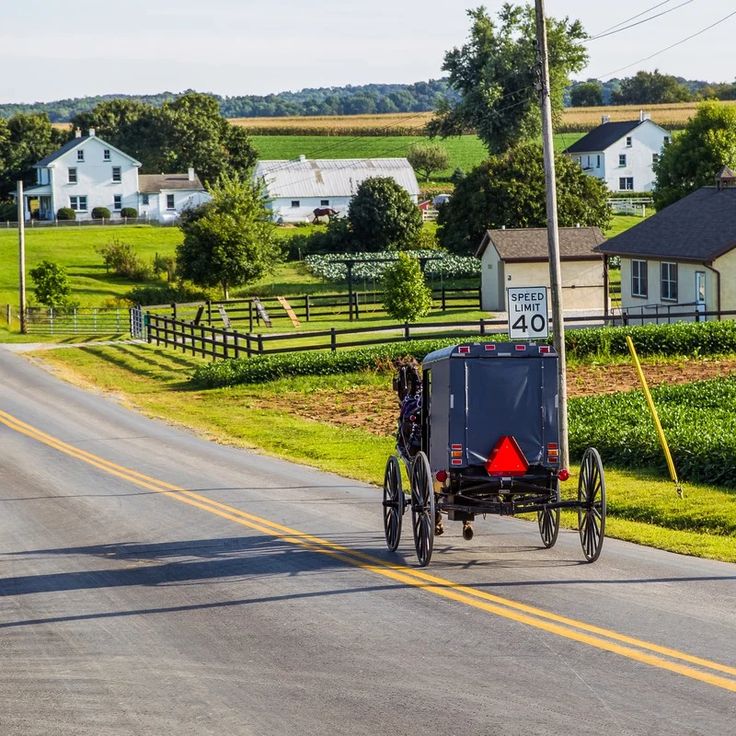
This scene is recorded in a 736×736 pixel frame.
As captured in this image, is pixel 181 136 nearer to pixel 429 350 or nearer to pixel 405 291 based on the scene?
pixel 405 291

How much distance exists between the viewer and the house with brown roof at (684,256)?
48.5 m

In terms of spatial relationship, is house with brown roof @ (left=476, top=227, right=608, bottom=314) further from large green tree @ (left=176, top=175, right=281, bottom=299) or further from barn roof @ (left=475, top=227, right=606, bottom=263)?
large green tree @ (left=176, top=175, right=281, bottom=299)

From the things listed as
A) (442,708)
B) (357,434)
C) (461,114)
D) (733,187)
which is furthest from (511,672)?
(461,114)

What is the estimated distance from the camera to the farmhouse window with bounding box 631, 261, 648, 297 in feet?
177

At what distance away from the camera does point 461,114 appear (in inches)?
4023

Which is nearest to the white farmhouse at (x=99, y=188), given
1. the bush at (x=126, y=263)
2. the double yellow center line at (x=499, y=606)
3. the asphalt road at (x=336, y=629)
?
the bush at (x=126, y=263)

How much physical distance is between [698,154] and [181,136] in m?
61.9

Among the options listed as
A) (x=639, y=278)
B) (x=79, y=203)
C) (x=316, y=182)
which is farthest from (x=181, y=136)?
(x=639, y=278)

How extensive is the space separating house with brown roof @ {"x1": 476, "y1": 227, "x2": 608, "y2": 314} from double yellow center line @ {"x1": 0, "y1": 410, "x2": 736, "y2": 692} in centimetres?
4415

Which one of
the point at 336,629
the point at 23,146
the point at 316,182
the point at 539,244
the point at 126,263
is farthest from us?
the point at 23,146

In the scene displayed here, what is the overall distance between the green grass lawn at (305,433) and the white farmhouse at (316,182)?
66903 mm

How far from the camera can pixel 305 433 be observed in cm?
3012

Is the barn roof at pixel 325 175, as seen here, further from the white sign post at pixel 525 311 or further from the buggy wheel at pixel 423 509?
the buggy wheel at pixel 423 509

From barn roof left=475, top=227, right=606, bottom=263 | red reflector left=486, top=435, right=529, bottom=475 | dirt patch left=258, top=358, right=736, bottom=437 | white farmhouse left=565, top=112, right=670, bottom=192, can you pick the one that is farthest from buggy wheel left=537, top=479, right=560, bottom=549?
white farmhouse left=565, top=112, right=670, bottom=192
